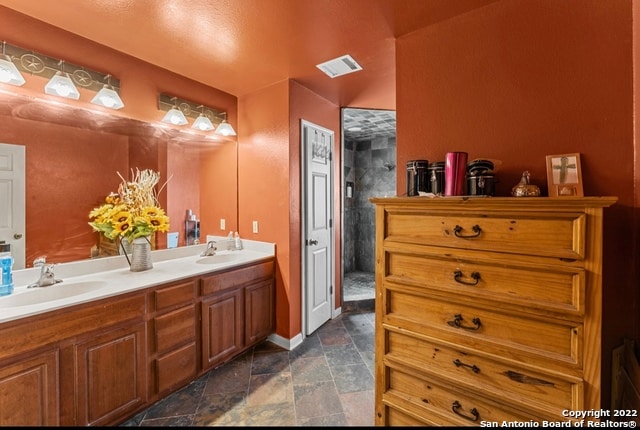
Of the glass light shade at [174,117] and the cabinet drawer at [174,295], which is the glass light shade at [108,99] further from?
the cabinet drawer at [174,295]

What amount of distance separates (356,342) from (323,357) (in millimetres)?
433

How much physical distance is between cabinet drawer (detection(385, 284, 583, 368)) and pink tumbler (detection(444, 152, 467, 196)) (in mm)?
547

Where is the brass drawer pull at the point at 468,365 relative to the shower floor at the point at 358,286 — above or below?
above

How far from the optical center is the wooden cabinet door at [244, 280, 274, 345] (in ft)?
8.20

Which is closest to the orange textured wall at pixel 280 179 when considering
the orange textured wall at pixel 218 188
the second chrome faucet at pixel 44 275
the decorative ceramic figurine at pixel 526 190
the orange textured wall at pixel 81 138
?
the orange textured wall at pixel 218 188

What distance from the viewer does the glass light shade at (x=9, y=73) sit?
1579 mm

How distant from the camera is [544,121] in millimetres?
1397

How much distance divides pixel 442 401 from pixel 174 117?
283 centimetres

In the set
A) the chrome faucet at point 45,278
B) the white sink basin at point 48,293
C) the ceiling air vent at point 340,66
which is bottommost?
the white sink basin at point 48,293

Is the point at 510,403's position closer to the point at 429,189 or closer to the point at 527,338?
the point at 527,338

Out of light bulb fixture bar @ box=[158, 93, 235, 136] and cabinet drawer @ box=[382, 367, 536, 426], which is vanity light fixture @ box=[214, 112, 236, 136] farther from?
cabinet drawer @ box=[382, 367, 536, 426]

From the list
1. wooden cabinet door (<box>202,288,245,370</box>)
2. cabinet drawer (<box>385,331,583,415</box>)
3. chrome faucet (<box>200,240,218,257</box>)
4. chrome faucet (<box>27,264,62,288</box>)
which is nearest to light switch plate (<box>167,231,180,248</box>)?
chrome faucet (<box>200,240,218,257</box>)

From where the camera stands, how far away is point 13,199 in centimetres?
170

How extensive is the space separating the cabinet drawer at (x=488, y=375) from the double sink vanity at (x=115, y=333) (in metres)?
1.49
